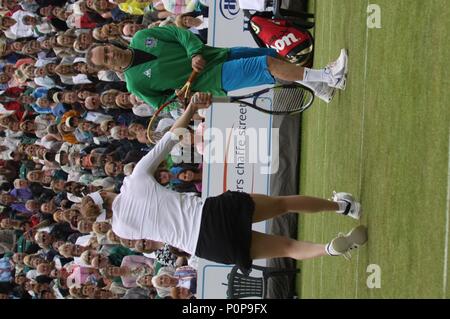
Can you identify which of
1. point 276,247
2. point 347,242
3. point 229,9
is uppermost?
point 229,9

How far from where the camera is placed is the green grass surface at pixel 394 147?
3.12 metres

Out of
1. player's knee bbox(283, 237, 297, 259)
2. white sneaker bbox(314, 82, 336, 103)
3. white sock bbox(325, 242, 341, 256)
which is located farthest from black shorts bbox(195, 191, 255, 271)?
white sneaker bbox(314, 82, 336, 103)

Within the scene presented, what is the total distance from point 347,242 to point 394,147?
2.61 ft

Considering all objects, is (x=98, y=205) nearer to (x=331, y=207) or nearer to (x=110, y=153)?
(x=331, y=207)

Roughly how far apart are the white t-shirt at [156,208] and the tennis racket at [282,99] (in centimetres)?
205

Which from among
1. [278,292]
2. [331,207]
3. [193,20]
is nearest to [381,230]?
[331,207]

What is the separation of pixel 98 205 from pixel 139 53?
157 centimetres

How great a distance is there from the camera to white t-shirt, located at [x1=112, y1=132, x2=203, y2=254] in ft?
13.8

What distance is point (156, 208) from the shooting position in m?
4.21

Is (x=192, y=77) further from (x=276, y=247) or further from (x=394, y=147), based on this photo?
(x=394, y=147)

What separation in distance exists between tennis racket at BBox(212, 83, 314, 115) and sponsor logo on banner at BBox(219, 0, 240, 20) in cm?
125

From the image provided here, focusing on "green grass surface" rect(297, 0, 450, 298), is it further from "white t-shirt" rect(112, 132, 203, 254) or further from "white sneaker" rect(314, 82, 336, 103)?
"white t-shirt" rect(112, 132, 203, 254)

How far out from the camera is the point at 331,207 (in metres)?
4.56

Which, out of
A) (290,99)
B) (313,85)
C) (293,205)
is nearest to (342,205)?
(293,205)
